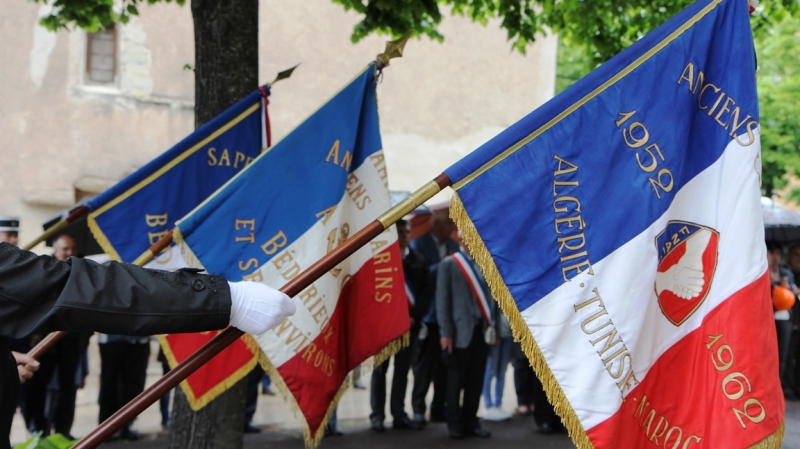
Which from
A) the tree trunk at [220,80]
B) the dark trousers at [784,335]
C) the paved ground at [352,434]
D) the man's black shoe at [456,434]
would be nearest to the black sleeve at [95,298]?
the tree trunk at [220,80]

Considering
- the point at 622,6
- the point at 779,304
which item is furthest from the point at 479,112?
the point at 622,6

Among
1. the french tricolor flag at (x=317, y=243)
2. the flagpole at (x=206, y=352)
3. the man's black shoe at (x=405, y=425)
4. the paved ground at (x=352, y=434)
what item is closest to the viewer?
the flagpole at (x=206, y=352)

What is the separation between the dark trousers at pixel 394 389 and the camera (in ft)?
26.9

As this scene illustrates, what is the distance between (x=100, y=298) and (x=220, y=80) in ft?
10.0

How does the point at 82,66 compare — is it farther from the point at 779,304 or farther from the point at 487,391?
the point at 779,304

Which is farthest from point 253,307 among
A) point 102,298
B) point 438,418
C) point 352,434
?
point 438,418

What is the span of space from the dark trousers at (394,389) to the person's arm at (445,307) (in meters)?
0.56

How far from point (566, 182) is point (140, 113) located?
1243 cm

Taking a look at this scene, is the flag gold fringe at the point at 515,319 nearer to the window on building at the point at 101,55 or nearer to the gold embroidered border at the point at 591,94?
the gold embroidered border at the point at 591,94

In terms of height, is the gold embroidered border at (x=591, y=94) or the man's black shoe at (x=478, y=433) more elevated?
the gold embroidered border at (x=591, y=94)

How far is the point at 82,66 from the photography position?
556 inches

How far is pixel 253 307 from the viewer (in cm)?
253

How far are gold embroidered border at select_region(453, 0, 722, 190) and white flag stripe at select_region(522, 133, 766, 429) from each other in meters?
0.45

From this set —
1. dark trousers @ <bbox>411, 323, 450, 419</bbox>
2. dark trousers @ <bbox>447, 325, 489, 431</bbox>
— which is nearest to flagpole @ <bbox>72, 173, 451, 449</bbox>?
dark trousers @ <bbox>447, 325, 489, 431</bbox>
